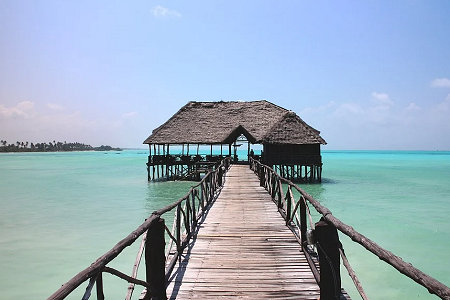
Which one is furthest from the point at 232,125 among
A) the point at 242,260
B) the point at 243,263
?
the point at 243,263

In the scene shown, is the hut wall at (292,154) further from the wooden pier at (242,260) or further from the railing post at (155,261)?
the railing post at (155,261)

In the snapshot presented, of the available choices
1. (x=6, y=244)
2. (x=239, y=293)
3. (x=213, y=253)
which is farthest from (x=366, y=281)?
(x=6, y=244)

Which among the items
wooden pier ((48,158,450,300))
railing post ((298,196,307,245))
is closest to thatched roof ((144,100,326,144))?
wooden pier ((48,158,450,300))

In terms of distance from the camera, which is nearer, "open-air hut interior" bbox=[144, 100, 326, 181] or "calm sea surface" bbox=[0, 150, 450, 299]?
"calm sea surface" bbox=[0, 150, 450, 299]

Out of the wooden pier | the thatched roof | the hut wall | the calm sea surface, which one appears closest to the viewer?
the wooden pier

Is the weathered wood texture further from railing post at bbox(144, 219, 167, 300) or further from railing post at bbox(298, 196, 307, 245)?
railing post at bbox(144, 219, 167, 300)

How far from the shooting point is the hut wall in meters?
25.8

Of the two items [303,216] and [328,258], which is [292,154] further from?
[328,258]

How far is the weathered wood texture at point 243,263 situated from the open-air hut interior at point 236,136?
55.7 feet

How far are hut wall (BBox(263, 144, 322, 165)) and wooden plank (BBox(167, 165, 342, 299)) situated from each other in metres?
18.1

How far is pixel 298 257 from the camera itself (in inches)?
197

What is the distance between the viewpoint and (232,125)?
29.2 meters

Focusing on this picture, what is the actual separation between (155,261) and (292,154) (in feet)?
76.3

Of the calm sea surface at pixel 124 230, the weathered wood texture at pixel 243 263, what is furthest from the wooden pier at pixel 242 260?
the calm sea surface at pixel 124 230
